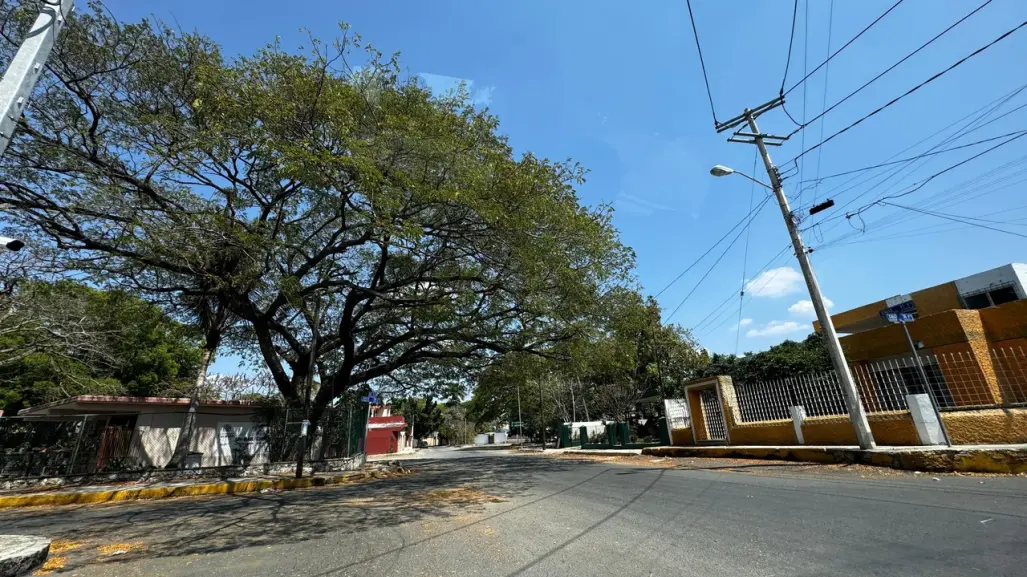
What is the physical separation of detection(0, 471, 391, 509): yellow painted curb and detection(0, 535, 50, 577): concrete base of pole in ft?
30.0

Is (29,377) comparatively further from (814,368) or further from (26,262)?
(814,368)

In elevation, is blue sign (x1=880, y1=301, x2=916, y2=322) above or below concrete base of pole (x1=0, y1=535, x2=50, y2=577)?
above

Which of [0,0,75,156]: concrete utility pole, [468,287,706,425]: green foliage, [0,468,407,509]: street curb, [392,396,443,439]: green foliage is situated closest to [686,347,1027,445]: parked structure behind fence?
[468,287,706,425]: green foliage

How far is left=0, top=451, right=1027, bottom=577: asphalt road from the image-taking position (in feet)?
11.3

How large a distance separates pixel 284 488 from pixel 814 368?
69.3 feet

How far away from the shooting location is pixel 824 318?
9.59 metres

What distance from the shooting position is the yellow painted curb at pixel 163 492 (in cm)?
978

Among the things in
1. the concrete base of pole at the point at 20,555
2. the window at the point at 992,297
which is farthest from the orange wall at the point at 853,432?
the window at the point at 992,297

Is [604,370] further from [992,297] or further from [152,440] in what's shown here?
[992,297]

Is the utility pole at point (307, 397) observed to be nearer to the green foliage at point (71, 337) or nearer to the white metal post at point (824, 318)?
the green foliage at point (71, 337)

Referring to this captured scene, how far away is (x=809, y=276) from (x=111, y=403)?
2192 centimetres

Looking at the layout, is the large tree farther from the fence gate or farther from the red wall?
the red wall

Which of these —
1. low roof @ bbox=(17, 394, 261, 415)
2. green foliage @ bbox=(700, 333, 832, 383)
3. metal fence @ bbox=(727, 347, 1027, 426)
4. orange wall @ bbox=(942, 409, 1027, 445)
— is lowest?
orange wall @ bbox=(942, 409, 1027, 445)

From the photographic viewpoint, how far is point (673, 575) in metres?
3.26
